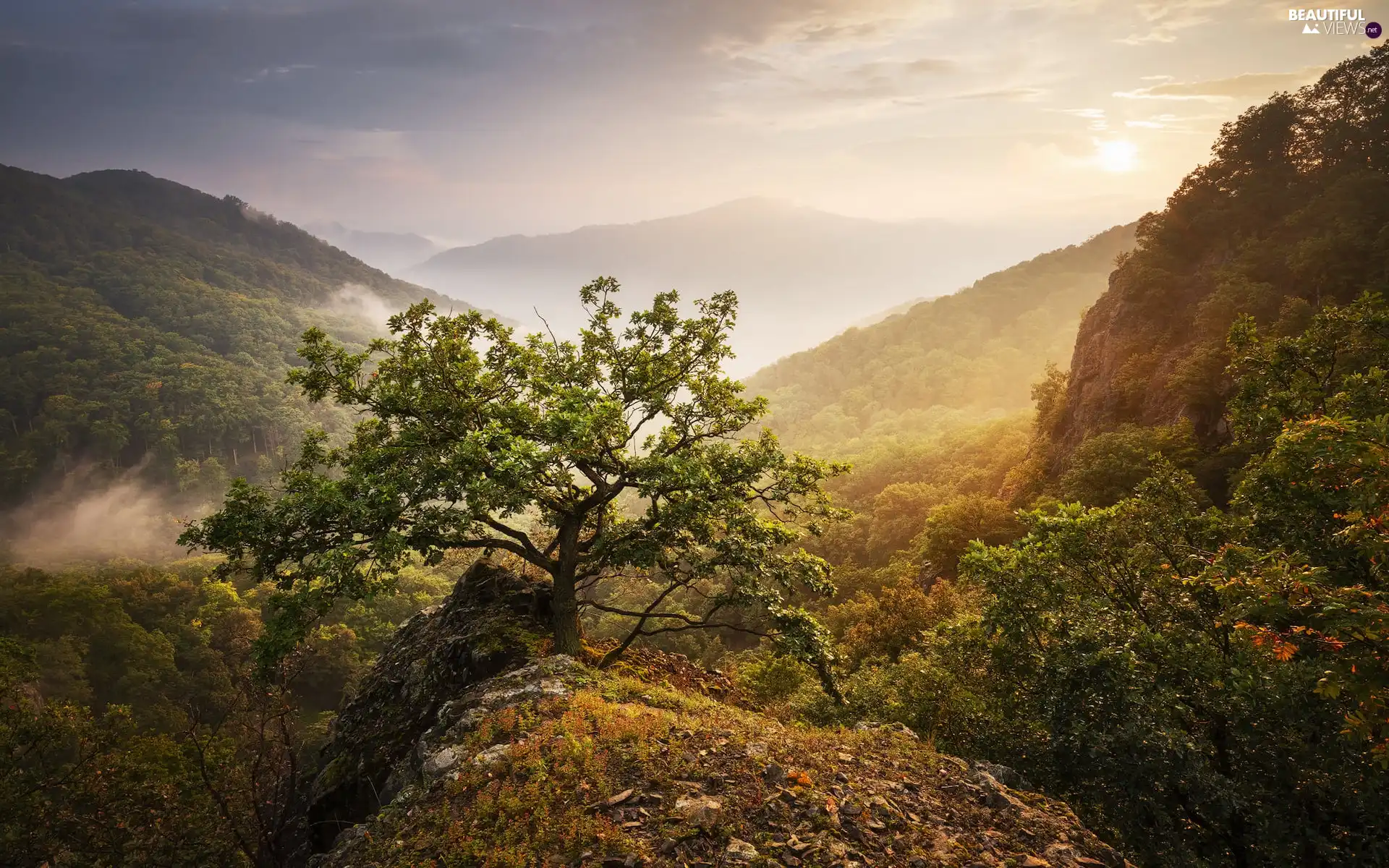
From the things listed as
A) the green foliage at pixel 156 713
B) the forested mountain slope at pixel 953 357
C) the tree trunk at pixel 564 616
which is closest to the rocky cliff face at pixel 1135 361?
the tree trunk at pixel 564 616

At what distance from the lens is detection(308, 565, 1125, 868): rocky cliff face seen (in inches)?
283

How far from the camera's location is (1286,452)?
9734 millimetres

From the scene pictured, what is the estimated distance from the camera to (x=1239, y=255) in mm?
36375

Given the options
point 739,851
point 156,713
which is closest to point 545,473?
point 739,851

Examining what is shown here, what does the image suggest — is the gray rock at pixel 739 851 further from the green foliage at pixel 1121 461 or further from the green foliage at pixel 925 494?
the green foliage at pixel 925 494

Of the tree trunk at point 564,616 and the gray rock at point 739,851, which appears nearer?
the gray rock at point 739,851

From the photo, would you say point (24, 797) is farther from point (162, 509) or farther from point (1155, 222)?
point (162, 509)

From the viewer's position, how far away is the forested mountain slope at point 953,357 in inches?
5472

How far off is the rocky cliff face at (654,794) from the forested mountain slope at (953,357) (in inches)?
4613

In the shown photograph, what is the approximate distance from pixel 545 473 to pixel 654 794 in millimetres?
7117

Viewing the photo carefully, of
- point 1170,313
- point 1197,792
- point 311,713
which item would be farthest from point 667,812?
point 311,713

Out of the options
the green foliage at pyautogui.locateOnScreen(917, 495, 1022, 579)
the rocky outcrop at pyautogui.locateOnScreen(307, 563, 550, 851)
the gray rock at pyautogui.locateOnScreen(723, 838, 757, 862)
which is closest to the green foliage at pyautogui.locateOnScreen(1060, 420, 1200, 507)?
the green foliage at pyautogui.locateOnScreen(917, 495, 1022, 579)

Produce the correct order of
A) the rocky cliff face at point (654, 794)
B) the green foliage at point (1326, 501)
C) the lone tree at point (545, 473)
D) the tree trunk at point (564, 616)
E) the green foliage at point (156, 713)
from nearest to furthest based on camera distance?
the green foliage at point (1326, 501)
the rocky cliff face at point (654, 794)
the lone tree at point (545, 473)
the tree trunk at point (564, 616)
the green foliage at point (156, 713)

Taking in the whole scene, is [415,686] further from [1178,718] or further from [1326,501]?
[1326,501]
